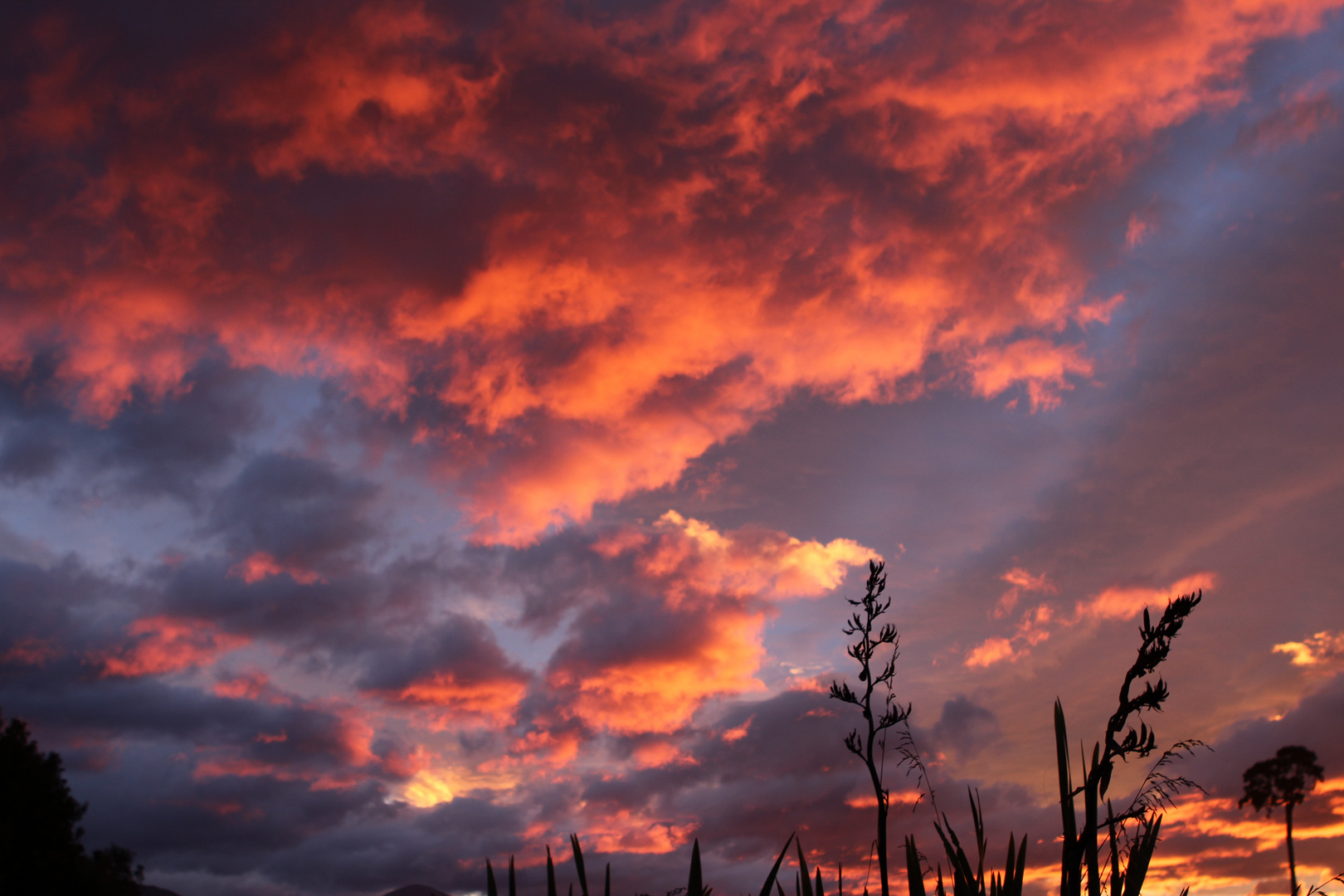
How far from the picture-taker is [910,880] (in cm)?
338

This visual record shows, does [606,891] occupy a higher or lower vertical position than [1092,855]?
lower

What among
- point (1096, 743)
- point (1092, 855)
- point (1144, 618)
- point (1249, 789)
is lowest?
point (1249, 789)

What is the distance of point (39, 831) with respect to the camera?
39.1 metres

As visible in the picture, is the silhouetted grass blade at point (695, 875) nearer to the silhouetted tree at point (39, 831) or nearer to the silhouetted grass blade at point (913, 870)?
the silhouetted grass blade at point (913, 870)

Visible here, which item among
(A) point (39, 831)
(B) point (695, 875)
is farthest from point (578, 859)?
(A) point (39, 831)

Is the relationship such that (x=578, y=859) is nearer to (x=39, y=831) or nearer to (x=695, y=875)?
(x=695, y=875)

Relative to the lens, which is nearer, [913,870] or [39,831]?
[913,870]

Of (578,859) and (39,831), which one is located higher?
(578,859)

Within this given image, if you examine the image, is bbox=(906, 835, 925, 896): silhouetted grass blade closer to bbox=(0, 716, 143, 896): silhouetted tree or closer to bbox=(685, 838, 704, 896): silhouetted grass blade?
bbox=(685, 838, 704, 896): silhouetted grass blade

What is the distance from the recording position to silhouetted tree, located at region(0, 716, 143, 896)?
3669 centimetres

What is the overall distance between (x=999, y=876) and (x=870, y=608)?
259 cm

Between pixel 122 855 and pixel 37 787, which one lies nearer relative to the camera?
pixel 37 787

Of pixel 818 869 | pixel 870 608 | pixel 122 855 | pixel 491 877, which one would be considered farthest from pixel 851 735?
pixel 122 855

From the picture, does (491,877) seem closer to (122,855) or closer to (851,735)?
(851,735)
